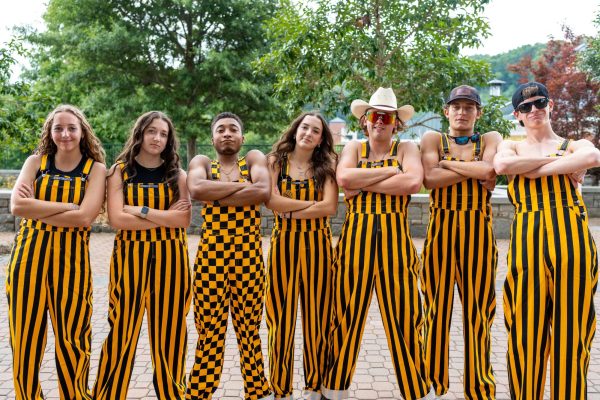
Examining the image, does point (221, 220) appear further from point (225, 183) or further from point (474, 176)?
point (474, 176)

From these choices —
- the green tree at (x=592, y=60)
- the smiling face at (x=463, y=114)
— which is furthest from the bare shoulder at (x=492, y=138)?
the green tree at (x=592, y=60)

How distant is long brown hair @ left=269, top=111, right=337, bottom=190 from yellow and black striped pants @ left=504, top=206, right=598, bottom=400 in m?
1.40

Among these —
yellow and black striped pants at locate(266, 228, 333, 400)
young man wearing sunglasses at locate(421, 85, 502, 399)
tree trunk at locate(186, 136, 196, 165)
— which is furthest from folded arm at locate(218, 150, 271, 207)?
tree trunk at locate(186, 136, 196, 165)

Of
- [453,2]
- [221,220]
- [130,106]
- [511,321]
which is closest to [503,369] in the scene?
[511,321]

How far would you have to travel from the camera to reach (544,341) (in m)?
3.02

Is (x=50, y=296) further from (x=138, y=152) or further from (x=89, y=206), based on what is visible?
(x=138, y=152)

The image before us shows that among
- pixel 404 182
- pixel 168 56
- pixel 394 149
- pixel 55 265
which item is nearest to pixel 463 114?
pixel 394 149

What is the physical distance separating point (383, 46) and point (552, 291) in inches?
215

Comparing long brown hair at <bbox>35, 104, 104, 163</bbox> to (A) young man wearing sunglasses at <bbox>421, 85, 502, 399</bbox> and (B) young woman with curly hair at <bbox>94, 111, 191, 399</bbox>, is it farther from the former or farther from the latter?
(A) young man wearing sunglasses at <bbox>421, 85, 502, 399</bbox>

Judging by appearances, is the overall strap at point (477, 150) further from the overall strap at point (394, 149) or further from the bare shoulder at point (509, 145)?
the overall strap at point (394, 149)

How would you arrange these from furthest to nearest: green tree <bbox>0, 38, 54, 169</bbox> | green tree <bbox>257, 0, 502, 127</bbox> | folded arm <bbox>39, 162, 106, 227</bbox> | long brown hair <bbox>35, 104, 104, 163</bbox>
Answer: green tree <bbox>0, 38, 54, 169</bbox> → green tree <bbox>257, 0, 502, 127</bbox> → long brown hair <bbox>35, 104, 104, 163</bbox> → folded arm <bbox>39, 162, 106, 227</bbox>

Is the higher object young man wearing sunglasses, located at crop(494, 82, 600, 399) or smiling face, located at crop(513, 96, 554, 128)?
smiling face, located at crop(513, 96, 554, 128)

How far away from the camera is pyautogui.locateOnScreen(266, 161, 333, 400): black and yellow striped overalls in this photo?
3.49m

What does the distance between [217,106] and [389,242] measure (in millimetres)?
12405
